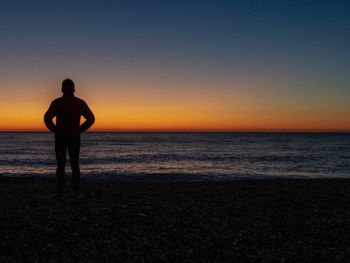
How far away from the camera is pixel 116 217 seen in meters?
7.66

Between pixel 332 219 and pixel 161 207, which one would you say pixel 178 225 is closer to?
pixel 161 207

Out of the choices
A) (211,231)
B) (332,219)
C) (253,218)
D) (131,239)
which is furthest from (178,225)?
(332,219)

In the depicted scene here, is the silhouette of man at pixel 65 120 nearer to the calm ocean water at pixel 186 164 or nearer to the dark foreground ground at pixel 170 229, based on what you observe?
the dark foreground ground at pixel 170 229

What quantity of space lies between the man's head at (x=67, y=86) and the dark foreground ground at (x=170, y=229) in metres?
2.71

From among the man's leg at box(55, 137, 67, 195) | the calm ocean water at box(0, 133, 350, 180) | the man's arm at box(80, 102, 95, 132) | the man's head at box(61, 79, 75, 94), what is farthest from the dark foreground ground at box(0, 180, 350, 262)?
the calm ocean water at box(0, 133, 350, 180)

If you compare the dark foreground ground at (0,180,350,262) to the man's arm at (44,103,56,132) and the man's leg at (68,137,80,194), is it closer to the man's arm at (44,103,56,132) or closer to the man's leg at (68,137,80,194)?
the man's leg at (68,137,80,194)

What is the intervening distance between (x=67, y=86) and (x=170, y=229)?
4461mm

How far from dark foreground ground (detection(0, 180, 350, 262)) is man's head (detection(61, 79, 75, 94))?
2.71 meters

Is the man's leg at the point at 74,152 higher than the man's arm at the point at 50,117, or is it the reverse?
the man's arm at the point at 50,117

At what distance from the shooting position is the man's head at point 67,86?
30.1ft

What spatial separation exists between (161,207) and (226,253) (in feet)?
9.70

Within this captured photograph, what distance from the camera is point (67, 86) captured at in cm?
919

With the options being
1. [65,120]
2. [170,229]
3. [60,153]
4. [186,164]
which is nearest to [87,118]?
[65,120]

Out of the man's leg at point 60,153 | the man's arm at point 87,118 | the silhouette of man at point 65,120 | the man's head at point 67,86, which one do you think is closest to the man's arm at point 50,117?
the silhouette of man at point 65,120
